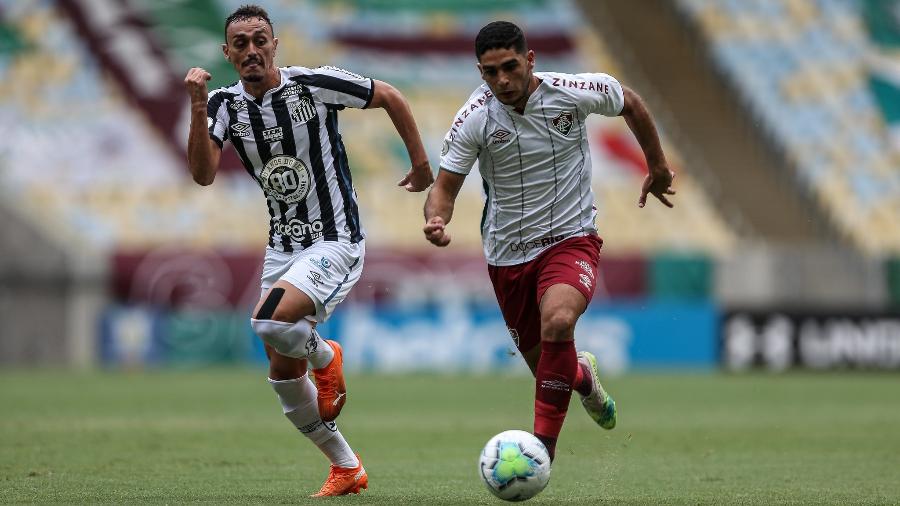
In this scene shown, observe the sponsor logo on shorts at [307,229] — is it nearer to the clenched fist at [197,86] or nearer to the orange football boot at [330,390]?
the orange football boot at [330,390]

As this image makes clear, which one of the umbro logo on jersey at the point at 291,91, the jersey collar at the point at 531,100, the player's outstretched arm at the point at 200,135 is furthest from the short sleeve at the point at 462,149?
the player's outstretched arm at the point at 200,135

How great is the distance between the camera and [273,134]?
23.7 ft

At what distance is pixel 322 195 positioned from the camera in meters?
7.29

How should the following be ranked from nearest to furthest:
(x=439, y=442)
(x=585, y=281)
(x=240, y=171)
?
(x=585, y=281), (x=439, y=442), (x=240, y=171)

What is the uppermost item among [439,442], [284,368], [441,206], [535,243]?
[441,206]

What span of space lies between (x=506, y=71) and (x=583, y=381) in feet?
5.86

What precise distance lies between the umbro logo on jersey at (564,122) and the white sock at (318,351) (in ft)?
5.10

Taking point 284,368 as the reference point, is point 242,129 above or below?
above

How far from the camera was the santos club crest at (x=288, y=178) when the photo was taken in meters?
7.24

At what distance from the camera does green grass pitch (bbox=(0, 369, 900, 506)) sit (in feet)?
24.1

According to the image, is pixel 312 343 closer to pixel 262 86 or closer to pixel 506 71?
pixel 262 86

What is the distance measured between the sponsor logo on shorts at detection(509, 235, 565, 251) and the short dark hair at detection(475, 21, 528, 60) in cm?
100

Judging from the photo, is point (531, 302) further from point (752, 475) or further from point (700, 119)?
point (700, 119)

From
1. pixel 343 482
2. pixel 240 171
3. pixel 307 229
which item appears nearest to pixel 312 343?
pixel 307 229
